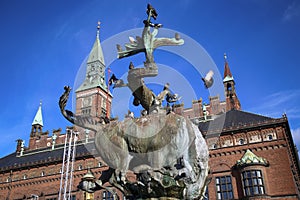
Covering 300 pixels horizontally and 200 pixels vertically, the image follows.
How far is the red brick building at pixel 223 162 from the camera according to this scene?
26.0 m

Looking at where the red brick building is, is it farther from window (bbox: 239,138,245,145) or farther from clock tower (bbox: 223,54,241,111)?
clock tower (bbox: 223,54,241,111)

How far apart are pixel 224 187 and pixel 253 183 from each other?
107 inches

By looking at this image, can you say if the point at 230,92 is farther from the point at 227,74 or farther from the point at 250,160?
the point at 250,160

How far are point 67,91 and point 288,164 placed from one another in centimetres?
2383

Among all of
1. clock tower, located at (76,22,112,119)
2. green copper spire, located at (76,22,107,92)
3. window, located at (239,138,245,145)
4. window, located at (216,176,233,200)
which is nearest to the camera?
window, located at (216,176,233,200)

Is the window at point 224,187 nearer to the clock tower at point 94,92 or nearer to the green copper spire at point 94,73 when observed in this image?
the clock tower at point 94,92

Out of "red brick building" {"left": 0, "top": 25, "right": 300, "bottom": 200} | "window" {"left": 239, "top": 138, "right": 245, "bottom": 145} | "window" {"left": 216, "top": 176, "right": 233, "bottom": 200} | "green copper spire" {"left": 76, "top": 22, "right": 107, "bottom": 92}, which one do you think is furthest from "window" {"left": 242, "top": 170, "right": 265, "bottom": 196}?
"green copper spire" {"left": 76, "top": 22, "right": 107, "bottom": 92}

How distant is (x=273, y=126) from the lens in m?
28.3

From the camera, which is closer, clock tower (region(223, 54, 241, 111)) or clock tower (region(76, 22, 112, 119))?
clock tower (region(223, 54, 241, 111))

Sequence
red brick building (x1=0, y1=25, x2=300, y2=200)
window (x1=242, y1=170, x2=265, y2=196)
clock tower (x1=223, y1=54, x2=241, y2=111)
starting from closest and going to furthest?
window (x1=242, y1=170, x2=265, y2=196) → red brick building (x1=0, y1=25, x2=300, y2=200) → clock tower (x1=223, y1=54, x2=241, y2=111)

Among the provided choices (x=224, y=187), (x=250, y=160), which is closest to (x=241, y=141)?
(x=250, y=160)

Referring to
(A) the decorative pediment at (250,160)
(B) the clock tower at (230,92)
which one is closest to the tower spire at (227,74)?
(B) the clock tower at (230,92)

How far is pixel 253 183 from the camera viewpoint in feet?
85.5

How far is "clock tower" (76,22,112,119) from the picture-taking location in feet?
202
